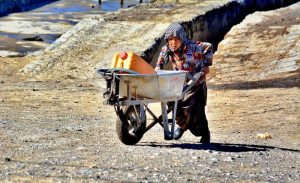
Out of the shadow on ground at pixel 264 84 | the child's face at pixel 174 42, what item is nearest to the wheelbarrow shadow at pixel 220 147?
the child's face at pixel 174 42

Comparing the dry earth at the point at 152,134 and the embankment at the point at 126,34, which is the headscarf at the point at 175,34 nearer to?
the dry earth at the point at 152,134

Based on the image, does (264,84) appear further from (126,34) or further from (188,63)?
(188,63)

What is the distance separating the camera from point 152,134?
10.1 meters

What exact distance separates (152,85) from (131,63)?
36cm

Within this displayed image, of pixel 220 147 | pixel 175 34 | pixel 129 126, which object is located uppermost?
pixel 175 34

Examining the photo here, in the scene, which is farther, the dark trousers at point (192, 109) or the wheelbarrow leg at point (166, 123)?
the dark trousers at point (192, 109)

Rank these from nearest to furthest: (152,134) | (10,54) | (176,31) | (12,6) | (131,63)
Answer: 1. (131,63)
2. (176,31)
3. (152,134)
4. (10,54)
5. (12,6)

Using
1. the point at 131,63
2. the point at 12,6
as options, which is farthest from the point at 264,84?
the point at 12,6

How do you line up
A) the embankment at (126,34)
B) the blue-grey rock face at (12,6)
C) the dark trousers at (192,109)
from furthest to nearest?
the blue-grey rock face at (12,6) < the embankment at (126,34) < the dark trousers at (192,109)

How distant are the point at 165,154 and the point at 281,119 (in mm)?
4729

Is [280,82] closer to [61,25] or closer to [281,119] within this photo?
[281,119]

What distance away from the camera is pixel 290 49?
21.1 metres

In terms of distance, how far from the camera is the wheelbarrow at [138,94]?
25.9ft

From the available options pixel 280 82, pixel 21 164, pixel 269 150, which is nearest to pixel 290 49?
pixel 280 82
